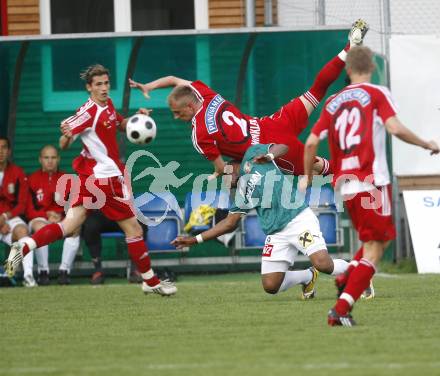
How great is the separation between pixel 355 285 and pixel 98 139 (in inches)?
178

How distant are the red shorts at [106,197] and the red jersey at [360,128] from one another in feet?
12.9

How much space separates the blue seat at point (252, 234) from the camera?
14891 millimetres

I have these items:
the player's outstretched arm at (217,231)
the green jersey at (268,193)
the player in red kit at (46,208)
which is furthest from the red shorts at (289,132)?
the player in red kit at (46,208)

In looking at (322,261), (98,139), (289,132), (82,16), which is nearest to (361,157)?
(322,261)

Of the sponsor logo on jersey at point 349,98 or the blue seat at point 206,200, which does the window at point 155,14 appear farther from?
the sponsor logo on jersey at point 349,98

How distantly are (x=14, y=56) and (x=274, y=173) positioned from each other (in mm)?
6042

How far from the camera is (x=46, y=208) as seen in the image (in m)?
14.5

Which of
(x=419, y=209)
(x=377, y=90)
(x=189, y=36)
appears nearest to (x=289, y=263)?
(x=377, y=90)

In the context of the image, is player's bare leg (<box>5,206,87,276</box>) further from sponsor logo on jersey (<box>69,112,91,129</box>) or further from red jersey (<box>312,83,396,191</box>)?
red jersey (<box>312,83,396,191</box>)

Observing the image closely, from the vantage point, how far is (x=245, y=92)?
1519cm

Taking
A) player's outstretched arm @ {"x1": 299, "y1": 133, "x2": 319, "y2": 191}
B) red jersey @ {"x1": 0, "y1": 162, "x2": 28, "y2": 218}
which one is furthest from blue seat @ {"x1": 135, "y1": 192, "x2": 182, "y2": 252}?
player's outstretched arm @ {"x1": 299, "y1": 133, "x2": 319, "y2": 191}

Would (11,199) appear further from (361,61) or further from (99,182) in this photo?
(361,61)

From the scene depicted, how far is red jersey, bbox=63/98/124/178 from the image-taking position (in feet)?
38.2

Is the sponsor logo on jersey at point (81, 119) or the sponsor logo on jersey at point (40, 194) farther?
the sponsor logo on jersey at point (40, 194)
